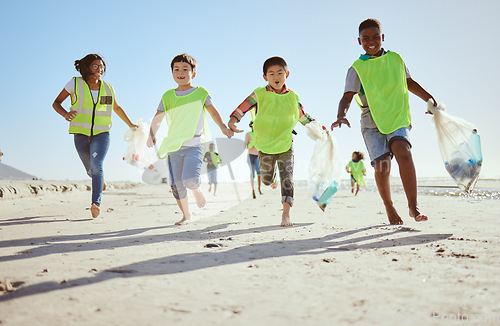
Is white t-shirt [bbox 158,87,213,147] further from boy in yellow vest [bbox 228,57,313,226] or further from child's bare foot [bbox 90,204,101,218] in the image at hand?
child's bare foot [bbox 90,204,101,218]

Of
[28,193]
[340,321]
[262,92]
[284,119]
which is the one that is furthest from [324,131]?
[28,193]

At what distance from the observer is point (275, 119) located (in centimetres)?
452

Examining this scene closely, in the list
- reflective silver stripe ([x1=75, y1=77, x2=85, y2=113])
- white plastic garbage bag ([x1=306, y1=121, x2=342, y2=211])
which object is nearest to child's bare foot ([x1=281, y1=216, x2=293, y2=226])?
white plastic garbage bag ([x1=306, y1=121, x2=342, y2=211])

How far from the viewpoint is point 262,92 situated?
4.51m

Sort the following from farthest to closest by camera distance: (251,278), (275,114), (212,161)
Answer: (212,161) < (275,114) < (251,278)

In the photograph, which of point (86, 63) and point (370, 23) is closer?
point (370, 23)

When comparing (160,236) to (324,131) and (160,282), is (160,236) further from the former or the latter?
(324,131)

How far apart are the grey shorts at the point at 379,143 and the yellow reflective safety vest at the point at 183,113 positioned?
2067mm

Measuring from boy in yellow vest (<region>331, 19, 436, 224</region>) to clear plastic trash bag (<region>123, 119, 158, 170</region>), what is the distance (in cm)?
299

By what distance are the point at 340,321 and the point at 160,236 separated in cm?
230

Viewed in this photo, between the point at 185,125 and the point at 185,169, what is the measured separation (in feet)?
1.84

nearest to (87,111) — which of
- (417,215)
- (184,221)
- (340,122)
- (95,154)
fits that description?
(95,154)

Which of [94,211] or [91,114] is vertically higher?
[91,114]

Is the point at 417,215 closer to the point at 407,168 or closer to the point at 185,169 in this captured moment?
the point at 407,168
